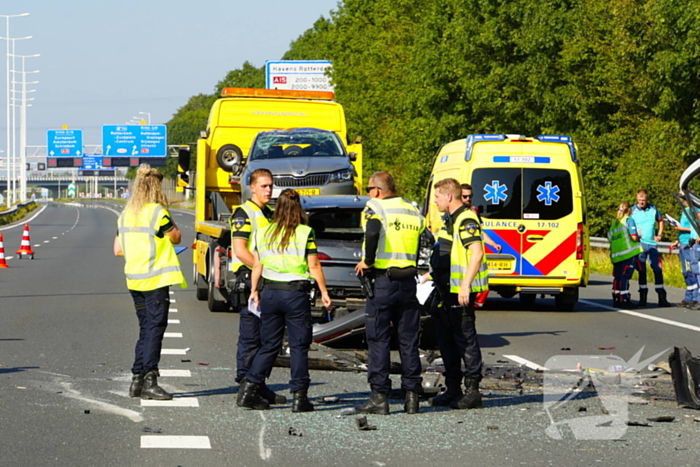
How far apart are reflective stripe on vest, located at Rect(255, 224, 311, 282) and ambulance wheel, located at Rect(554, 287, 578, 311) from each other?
8802mm

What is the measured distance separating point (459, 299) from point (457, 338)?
0.95 ft

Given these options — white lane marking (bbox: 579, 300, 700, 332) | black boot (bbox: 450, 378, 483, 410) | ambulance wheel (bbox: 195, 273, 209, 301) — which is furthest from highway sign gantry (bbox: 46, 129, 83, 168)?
black boot (bbox: 450, 378, 483, 410)

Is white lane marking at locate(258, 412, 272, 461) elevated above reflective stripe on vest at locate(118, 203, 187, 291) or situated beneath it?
situated beneath

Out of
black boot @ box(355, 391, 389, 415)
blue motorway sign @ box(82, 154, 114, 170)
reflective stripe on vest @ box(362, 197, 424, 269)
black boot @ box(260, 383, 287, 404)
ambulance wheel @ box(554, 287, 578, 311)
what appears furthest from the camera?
blue motorway sign @ box(82, 154, 114, 170)

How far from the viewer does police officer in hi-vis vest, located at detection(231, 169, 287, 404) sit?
26.4 feet

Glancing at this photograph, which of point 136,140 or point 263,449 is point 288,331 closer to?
point 263,449

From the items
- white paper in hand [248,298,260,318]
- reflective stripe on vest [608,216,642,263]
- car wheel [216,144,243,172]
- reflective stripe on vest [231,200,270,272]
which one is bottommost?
reflective stripe on vest [608,216,642,263]

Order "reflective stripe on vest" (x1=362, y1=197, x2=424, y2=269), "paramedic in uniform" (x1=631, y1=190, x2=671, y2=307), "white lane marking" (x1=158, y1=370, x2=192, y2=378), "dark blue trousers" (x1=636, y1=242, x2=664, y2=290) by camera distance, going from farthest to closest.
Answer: "paramedic in uniform" (x1=631, y1=190, x2=671, y2=307) < "dark blue trousers" (x1=636, y1=242, x2=664, y2=290) < "white lane marking" (x1=158, y1=370, x2=192, y2=378) < "reflective stripe on vest" (x1=362, y1=197, x2=424, y2=269)

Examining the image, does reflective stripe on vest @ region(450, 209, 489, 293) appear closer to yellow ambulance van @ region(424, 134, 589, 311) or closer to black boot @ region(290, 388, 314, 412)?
black boot @ region(290, 388, 314, 412)

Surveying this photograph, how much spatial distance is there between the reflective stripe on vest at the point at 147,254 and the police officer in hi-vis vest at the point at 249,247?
529 millimetres

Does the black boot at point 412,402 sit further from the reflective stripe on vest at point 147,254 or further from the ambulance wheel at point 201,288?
the ambulance wheel at point 201,288

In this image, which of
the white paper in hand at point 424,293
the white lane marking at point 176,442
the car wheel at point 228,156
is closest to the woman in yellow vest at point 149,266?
the white lane marking at point 176,442

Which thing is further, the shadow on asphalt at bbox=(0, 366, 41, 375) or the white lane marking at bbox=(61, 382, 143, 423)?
the shadow on asphalt at bbox=(0, 366, 41, 375)

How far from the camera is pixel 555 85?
32969mm
